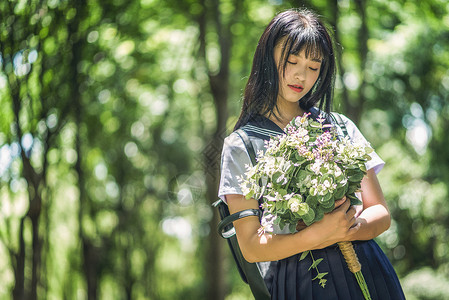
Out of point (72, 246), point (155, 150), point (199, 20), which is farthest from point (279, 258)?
point (72, 246)

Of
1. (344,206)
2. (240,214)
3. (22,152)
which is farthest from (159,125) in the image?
→ (344,206)

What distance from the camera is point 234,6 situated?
8.94 metres

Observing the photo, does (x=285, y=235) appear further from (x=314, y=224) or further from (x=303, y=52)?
(x=303, y=52)

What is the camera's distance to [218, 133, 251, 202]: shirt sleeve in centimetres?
224

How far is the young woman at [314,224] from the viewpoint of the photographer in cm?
214

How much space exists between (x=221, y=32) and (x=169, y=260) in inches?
569

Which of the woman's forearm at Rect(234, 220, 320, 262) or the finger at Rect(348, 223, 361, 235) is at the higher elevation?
the finger at Rect(348, 223, 361, 235)

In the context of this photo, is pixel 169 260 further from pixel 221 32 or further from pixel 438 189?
pixel 221 32

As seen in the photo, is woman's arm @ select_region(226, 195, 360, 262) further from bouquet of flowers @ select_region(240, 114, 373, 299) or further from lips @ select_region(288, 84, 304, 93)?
lips @ select_region(288, 84, 304, 93)

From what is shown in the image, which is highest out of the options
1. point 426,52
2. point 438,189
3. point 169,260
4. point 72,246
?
point 426,52

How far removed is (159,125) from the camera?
1413 centimetres

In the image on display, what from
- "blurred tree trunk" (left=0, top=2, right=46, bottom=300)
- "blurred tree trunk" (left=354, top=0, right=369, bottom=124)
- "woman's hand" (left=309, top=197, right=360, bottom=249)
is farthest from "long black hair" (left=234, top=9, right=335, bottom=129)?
"blurred tree trunk" (left=354, top=0, right=369, bottom=124)

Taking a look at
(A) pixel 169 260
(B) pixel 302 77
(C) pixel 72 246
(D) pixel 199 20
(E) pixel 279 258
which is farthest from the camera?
(A) pixel 169 260

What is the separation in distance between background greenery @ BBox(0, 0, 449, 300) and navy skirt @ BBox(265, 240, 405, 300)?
956 mm
